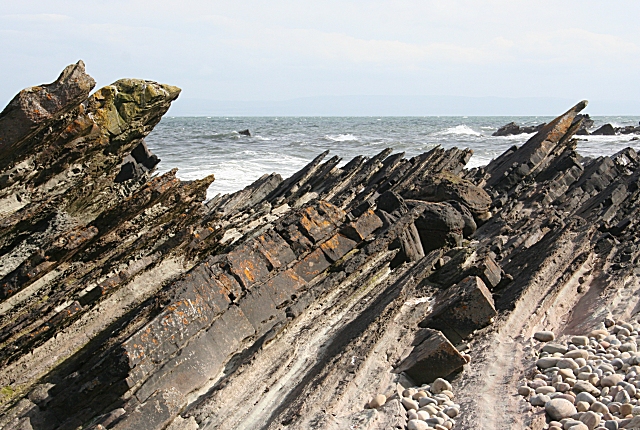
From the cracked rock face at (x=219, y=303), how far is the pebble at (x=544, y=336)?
0.61ft

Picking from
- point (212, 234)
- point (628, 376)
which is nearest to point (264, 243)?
point (212, 234)

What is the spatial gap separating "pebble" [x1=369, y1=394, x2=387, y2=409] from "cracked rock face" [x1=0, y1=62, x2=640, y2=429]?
0.01m

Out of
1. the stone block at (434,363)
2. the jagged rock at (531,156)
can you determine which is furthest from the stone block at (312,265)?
the jagged rock at (531,156)

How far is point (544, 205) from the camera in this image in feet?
43.1

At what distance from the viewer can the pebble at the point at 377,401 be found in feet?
17.3

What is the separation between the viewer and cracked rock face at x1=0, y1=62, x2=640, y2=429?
5172mm

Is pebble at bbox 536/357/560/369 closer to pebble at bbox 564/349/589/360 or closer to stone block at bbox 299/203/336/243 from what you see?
pebble at bbox 564/349/589/360

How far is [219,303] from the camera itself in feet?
19.9

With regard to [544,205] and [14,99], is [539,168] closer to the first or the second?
[544,205]

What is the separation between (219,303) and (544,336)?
399 centimetres

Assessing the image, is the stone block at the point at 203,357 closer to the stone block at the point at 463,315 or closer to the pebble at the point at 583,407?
the stone block at the point at 463,315

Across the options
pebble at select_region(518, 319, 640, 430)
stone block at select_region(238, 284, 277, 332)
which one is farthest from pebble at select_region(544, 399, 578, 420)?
stone block at select_region(238, 284, 277, 332)

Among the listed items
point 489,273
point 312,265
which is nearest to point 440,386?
point 312,265

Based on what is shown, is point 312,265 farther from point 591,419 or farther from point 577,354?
point 591,419
